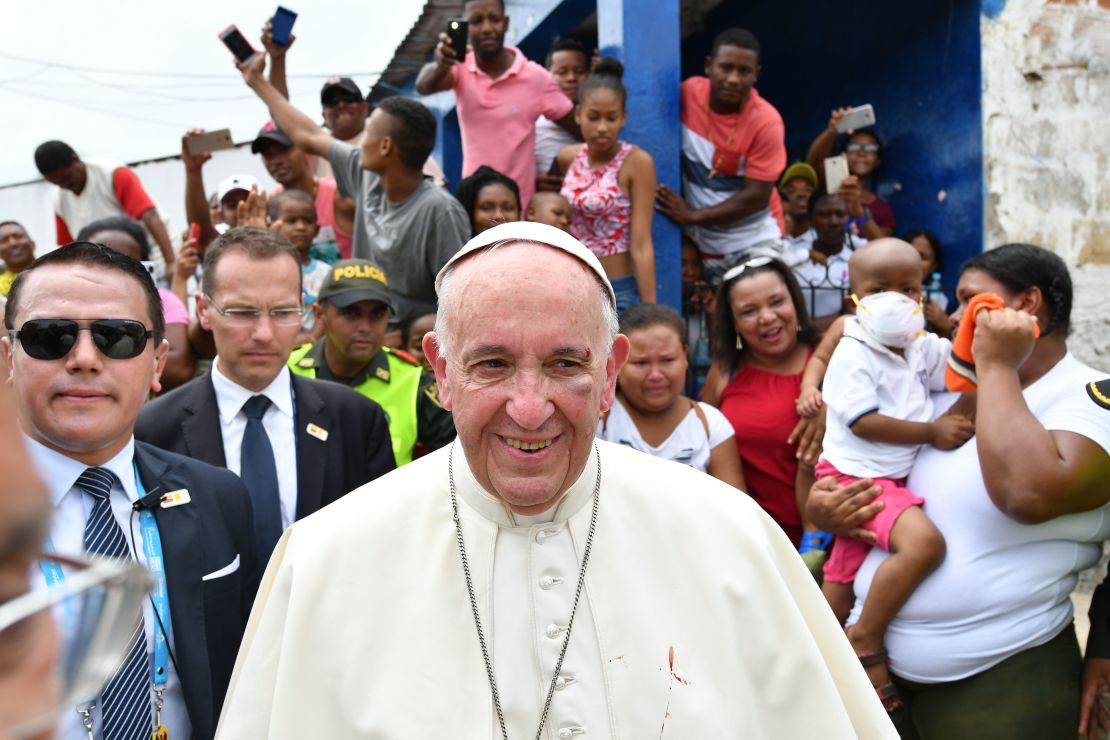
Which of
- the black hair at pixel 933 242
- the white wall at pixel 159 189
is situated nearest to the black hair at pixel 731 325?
the black hair at pixel 933 242

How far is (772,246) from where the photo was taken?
634 cm

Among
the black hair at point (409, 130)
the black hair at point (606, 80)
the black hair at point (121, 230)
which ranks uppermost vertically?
the black hair at point (606, 80)

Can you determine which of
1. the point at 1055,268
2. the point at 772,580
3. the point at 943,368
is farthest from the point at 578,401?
the point at 943,368

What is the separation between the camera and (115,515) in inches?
Result: 101

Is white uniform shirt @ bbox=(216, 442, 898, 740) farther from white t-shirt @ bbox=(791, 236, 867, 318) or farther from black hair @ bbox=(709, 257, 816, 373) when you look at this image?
white t-shirt @ bbox=(791, 236, 867, 318)

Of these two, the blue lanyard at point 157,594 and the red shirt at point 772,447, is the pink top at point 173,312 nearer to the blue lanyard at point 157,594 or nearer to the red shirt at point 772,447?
the blue lanyard at point 157,594

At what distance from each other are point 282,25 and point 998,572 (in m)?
5.47

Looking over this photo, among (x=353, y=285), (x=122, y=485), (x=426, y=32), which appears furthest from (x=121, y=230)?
(x=426, y=32)

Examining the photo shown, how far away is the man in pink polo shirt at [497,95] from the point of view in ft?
21.6

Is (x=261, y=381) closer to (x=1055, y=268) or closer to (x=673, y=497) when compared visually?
(x=673, y=497)

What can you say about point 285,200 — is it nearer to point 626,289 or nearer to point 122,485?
point 626,289

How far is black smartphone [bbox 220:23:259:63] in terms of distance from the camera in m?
6.34

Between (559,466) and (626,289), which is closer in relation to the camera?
(559,466)

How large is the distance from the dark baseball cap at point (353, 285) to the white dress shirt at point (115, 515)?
1743 millimetres
